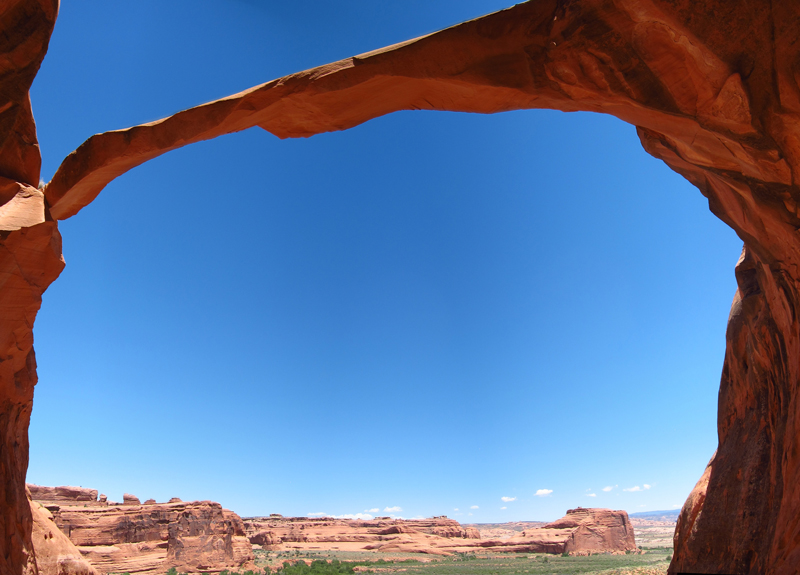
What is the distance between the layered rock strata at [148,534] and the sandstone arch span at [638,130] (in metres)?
26.4

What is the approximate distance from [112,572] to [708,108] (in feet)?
121

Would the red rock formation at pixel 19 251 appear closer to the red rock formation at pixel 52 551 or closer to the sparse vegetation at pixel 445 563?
the red rock formation at pixel 52 551

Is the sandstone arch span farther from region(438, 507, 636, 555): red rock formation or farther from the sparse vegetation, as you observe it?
region(438, 507, 636, 555): red rock formation

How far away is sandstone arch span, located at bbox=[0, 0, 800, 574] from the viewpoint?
541 cm

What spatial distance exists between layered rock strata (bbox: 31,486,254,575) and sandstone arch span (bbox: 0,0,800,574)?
86.7 feet

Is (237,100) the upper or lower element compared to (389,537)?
upper

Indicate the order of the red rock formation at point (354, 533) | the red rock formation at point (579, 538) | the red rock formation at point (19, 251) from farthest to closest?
the red rock formation at point (354, 533), the red rock formation at point (579, 538), the red rock formation at point (19, 251)

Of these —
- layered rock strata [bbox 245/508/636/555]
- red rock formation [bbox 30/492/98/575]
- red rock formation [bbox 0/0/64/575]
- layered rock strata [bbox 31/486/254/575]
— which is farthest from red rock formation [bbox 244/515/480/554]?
red rock formation [bbox 0/0/64/575]

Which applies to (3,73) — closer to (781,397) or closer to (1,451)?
(1,451)

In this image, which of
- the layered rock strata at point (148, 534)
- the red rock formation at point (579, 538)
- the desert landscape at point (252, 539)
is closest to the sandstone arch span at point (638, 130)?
the desert landscape at point (252, 539)

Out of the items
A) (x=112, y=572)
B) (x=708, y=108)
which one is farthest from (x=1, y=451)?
(x=112, y=572)

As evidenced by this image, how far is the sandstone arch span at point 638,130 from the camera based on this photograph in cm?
541

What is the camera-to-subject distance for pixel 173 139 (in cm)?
828

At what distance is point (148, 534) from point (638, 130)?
37929mm
